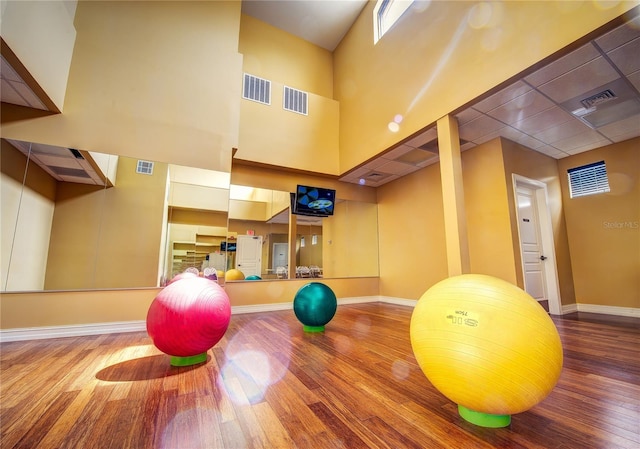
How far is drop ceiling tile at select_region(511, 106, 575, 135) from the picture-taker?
138 inches

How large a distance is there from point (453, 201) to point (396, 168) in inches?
94.2

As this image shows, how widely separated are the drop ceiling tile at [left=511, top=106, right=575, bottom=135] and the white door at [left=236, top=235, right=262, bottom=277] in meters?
4.80

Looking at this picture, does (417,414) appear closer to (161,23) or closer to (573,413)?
(573,413)

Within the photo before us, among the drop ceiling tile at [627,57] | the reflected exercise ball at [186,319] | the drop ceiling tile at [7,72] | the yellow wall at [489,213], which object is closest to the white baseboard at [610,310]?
the yellow wall at [489,213]

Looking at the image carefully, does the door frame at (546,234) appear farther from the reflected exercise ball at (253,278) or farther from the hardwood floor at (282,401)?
the reflected exercise ball at (253,278)

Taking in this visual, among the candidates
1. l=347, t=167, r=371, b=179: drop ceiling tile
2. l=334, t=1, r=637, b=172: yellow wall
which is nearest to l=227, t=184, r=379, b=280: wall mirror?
l=347, t=167, r=371, b=179: drop ceiling tile

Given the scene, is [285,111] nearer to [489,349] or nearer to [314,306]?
[314,306]

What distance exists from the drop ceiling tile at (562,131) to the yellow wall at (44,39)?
21.6 feet

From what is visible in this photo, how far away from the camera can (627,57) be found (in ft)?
8.48

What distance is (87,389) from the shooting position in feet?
6.23

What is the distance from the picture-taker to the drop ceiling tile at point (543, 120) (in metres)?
3.52

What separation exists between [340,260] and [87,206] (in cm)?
469

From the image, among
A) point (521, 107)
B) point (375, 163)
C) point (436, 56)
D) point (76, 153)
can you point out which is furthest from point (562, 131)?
point (76, 153)

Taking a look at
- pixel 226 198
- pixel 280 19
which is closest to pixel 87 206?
pixel 226 198
